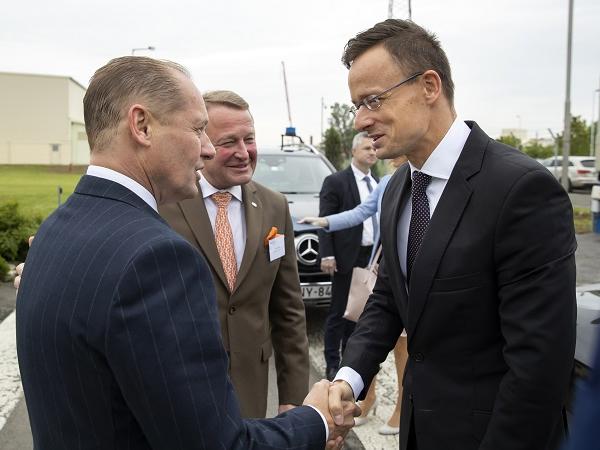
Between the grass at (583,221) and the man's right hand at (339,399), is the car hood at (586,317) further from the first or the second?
the grass at (583,221)

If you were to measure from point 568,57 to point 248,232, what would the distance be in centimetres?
1836

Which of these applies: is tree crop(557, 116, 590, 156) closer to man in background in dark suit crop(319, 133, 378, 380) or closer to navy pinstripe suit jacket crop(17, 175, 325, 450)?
man in background in dark suit crop(319, 133, 378, 380)

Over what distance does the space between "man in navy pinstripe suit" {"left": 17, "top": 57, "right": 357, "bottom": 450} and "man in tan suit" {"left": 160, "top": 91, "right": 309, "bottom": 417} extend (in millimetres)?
1073

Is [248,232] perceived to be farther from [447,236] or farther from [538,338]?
[538,338]

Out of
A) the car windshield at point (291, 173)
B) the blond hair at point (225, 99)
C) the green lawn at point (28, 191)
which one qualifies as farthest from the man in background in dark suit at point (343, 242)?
the green lawn at point (28, 191)

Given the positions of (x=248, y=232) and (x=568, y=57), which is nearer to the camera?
(x=248, y=232)

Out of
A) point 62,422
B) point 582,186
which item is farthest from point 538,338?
point 582,186

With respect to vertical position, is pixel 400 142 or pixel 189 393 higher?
pixel 400 142

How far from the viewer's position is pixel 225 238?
264 centimetres

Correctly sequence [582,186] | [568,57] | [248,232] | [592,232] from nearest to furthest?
[248,232] → [592,232] → [568,57] → [582,186]

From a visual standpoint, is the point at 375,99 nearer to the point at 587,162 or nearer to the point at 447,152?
the point at 447,152

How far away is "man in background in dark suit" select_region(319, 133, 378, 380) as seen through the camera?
5.16 meters

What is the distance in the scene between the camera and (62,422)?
132 centimetres

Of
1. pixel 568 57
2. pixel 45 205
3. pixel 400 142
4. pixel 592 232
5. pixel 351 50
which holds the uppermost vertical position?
pixel 568 57
